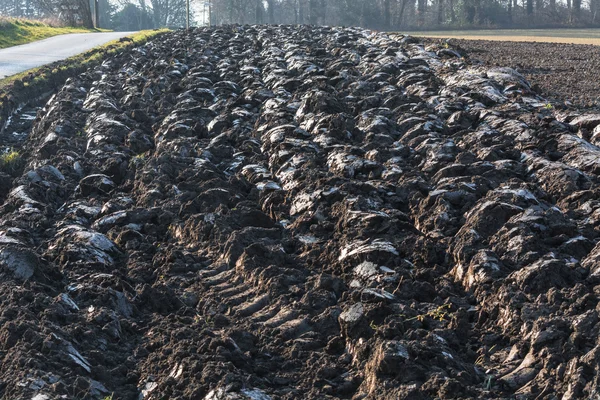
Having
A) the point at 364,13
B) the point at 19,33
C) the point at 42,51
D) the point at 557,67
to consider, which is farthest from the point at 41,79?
the point at 364,13

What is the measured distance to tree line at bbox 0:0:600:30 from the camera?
4572cm

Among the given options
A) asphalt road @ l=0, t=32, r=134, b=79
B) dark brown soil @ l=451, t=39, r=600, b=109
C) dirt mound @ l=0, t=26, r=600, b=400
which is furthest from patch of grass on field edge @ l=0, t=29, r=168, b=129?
dark brown soil @ l=451, t=39, r=600, b=109

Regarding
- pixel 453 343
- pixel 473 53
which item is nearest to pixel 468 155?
pixel 453 343

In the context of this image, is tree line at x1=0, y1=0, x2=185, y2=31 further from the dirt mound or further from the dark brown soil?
the dirt mound

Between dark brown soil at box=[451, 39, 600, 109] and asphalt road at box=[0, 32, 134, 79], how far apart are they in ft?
31.4

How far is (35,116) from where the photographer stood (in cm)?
1220

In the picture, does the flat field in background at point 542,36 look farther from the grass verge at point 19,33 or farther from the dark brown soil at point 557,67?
the grass verge at point 19,33

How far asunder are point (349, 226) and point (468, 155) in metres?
1.83

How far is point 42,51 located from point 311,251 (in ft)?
54.3

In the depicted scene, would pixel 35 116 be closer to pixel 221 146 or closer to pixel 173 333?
pixel 221 146

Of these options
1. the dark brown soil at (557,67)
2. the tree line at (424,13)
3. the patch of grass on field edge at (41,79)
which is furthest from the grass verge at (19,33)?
the tree line at (424,13)

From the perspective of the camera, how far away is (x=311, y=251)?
5.64 meters

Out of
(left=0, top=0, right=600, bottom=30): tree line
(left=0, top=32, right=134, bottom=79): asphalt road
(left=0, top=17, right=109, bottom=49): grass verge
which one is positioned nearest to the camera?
(left=0, top=32, right=134, bottom=79): asphalt road

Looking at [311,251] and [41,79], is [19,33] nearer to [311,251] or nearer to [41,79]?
[41,79]
